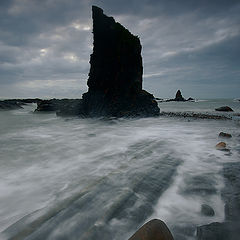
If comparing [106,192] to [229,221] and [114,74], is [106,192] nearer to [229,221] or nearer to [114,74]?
[229,221]

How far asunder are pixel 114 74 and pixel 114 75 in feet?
0.38

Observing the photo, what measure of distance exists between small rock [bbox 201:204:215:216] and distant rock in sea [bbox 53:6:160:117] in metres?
17.7

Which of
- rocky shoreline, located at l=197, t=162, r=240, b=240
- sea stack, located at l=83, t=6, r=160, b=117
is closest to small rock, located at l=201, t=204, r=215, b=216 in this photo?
rocky shoreline, located at l=197, t=162, r=240, b=240

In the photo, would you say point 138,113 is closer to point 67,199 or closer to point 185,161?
point 185,161

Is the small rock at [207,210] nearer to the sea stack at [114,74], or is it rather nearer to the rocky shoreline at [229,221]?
the rocky shoreline at [229,221]

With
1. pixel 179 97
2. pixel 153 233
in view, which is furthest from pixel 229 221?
pixel 179 97

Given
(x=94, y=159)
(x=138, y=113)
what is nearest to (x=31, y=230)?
(x=94, y=159)

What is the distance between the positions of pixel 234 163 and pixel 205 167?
796 mm

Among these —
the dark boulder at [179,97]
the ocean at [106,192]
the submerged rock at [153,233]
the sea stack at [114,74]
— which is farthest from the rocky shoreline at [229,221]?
the dark boulder at [179,97]

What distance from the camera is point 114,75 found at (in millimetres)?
22000

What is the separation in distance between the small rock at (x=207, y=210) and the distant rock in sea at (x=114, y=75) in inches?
698

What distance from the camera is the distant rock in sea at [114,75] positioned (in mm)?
21672

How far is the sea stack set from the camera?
21.7 meters

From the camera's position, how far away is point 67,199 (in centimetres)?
338
